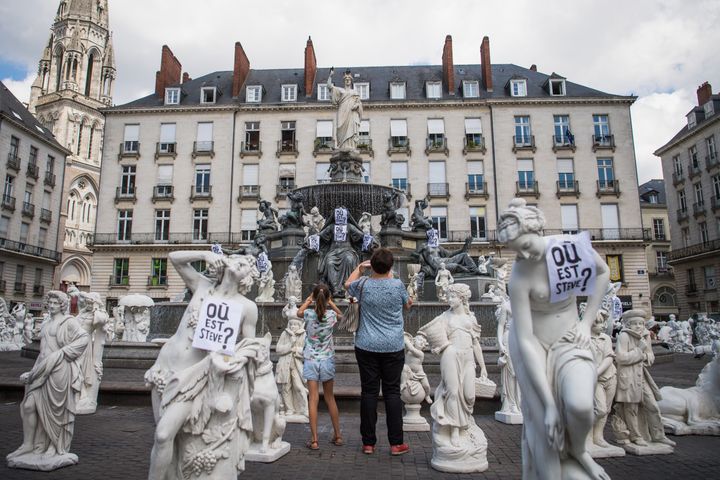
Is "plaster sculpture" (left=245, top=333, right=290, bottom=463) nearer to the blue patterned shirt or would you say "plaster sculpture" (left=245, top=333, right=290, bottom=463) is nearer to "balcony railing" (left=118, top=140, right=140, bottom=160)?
the blue patterned shirt

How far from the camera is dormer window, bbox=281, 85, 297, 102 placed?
43375mm

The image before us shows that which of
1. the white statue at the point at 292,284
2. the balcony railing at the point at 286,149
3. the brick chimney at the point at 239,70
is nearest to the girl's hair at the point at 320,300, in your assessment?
the white statue at the point at 292,284

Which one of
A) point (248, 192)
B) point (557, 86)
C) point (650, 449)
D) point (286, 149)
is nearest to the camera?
point (650, 449)

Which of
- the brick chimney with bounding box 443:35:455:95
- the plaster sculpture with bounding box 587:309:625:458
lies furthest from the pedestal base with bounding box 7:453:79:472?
the brick chimney with bounding box 443:35:455:95

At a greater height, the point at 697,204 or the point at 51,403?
the point at 697,204

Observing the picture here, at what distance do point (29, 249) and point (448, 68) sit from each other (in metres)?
39.8

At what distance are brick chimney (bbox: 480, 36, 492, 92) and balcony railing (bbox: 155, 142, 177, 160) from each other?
27224 millimetres

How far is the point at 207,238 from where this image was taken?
133 ft

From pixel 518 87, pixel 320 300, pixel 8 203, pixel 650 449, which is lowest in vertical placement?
pixel 650 449

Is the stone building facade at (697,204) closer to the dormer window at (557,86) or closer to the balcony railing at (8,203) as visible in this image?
the dormer window at (557,86)

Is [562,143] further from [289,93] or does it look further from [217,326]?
[217,326]

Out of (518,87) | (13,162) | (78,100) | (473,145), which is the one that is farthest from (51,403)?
(78,100)

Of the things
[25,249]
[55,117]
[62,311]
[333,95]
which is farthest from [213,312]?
[55,117]

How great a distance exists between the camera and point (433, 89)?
43062mm
